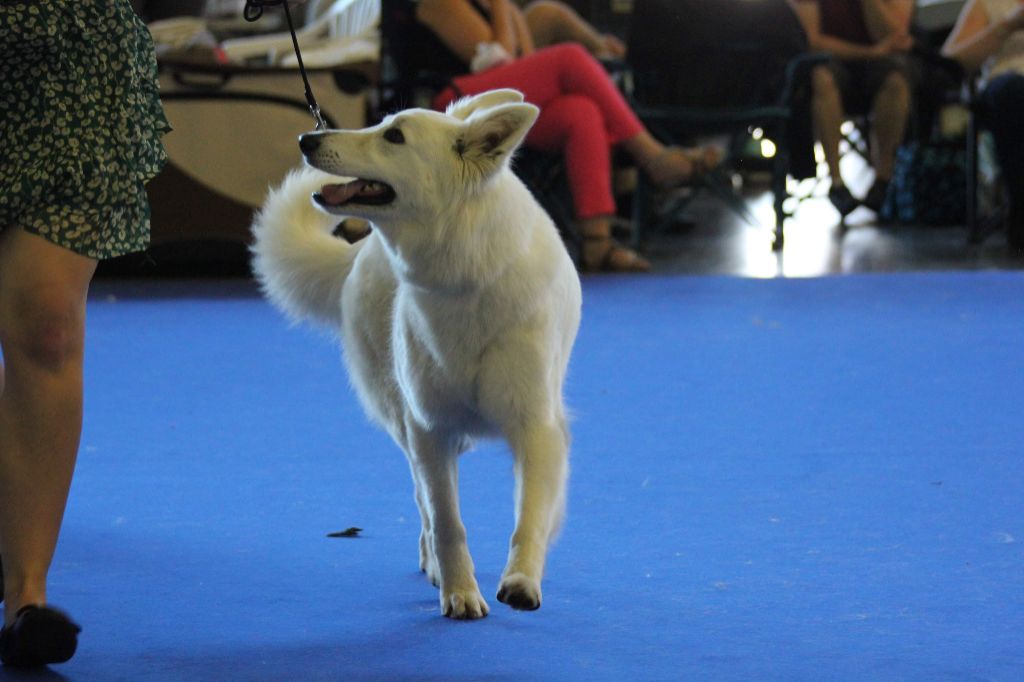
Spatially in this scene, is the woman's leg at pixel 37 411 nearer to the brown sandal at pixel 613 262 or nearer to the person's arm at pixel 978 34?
the brown sandal at pixel 613 262

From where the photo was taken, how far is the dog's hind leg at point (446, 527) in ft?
7.45

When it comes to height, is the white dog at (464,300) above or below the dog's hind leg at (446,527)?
above

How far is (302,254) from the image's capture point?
2.74m

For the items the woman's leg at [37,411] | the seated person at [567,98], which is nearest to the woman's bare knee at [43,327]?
the woman's leg at [37,411]

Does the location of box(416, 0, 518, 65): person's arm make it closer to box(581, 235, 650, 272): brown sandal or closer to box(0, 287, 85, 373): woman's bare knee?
box(581, 235, 650, 272): brown sandal

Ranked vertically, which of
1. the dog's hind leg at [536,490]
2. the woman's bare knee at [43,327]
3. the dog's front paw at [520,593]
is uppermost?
the woman's bare knee at [43,327]

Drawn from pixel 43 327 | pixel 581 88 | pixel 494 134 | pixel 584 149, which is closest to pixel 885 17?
pixel 581 88

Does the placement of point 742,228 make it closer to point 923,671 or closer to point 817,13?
point 817,13

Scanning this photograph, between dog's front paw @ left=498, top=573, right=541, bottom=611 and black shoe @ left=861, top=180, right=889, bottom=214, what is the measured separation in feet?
24.9

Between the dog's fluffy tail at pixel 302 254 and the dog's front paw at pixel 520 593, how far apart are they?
0.87 metres

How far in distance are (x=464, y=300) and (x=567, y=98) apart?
4.84 meters

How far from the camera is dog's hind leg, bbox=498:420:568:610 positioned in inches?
83.6

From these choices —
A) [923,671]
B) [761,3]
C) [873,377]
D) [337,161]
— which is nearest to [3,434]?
[337,161]

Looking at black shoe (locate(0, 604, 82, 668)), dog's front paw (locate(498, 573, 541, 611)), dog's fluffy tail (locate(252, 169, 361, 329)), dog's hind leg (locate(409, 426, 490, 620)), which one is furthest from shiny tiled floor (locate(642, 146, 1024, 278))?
black shoe (locate(0, 604, 82, 668))
